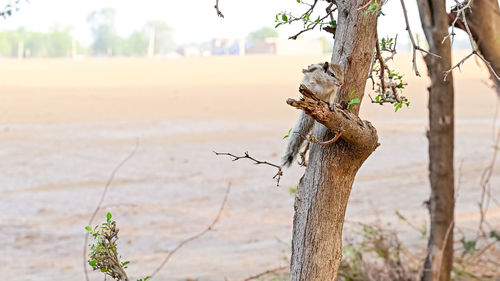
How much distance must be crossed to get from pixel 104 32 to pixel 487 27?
54109 millimetres

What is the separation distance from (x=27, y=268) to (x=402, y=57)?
32.8 meters

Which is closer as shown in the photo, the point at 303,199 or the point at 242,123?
the point at 303,199

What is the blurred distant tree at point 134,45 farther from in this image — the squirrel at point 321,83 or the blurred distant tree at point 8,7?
the squirrel at point 321,83

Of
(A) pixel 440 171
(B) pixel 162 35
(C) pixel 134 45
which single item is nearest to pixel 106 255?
(A) pixel 440 171

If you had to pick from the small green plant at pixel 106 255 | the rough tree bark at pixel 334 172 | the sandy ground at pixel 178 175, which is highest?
the rough tree bark at pixel 334 172

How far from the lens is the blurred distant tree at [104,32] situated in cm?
5484

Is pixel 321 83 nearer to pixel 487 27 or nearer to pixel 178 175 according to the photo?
pixel 487 27

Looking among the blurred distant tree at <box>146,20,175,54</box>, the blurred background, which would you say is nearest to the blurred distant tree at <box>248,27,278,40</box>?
the blurred distant tree at <box>146,20,175,54</box>

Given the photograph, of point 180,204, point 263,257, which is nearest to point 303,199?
point 263,257

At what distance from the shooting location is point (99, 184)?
10.7 meters

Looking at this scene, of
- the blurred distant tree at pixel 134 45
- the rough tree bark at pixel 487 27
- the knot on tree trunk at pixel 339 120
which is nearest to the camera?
the knot on tree trunk at pixel 339 120

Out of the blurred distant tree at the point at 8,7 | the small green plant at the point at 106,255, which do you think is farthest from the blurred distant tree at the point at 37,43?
the small green plant at the point at 106,255

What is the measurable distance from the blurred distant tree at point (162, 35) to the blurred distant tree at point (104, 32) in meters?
3.22

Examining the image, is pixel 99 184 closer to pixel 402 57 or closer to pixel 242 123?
pixel 242 123
